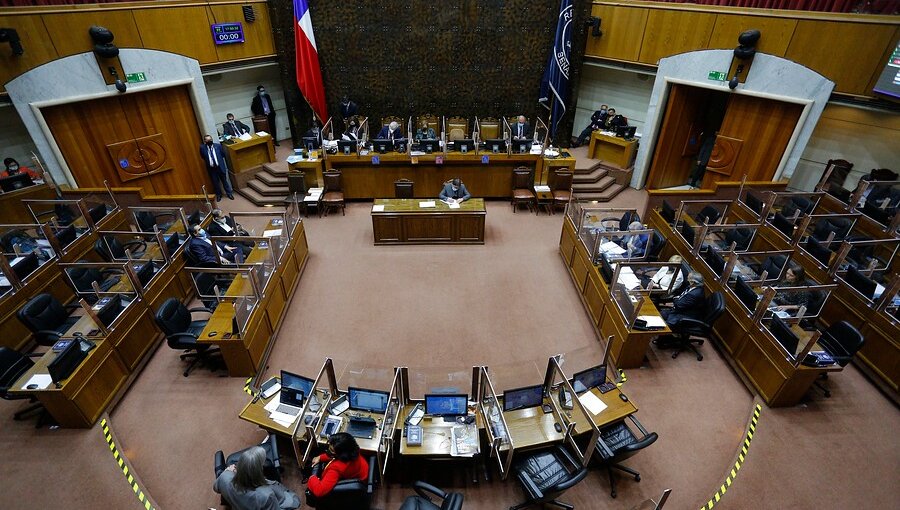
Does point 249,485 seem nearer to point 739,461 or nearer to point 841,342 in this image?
point 739,461

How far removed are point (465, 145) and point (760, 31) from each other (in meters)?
6.61

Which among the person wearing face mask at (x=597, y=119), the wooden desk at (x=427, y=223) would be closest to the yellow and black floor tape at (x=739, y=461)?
the wooden desk at (x=427, y=223)

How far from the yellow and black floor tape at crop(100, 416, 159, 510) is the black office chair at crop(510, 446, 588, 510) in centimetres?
395

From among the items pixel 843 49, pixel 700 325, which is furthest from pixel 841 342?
pixel 843 49

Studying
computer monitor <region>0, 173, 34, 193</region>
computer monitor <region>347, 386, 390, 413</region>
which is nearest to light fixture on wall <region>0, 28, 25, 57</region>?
computer monitor <region>0, 173, 34, 193</region>

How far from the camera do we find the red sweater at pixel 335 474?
3.85 m

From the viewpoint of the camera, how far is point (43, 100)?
845cm

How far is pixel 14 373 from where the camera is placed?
5492 mm

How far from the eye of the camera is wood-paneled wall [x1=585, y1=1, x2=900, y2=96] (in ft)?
26.3

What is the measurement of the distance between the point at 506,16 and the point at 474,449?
1147 cm

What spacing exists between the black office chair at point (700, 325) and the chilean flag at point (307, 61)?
1087 centimetres

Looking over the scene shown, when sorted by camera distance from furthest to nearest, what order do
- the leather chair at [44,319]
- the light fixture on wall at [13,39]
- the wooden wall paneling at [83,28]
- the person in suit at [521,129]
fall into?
the person in suit at [521,129]
the wooden wall paneling at [83,28]
the light fixture on wall at [13,39]
the leather chair at [44,319]

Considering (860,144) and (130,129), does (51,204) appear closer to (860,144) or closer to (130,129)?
(130,129)

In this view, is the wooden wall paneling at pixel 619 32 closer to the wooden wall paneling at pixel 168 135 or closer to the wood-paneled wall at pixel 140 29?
the wood-paneled wall at pixel 140 29
